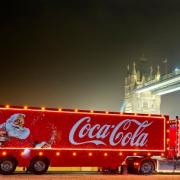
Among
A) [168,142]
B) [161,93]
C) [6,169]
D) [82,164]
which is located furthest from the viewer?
[161,93]

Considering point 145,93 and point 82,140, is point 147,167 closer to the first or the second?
point 82,140

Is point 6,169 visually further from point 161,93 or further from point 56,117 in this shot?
point 161,93

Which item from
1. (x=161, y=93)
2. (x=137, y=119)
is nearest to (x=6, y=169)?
(x=137, y=119)

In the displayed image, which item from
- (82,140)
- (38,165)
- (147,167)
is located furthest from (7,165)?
(147,167)

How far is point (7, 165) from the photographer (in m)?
23.1

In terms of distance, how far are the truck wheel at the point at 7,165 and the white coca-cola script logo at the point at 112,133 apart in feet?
10.4

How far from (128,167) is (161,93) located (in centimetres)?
10989

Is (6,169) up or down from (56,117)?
down

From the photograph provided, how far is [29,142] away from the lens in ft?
77.6

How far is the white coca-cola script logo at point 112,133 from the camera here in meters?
24.7

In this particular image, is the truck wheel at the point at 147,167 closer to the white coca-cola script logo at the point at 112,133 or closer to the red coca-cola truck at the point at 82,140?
the red coca-cola truck at the point at 82,140

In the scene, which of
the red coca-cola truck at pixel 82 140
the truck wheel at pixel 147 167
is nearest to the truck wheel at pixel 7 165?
the red coca-cola truck at pixel 82 140

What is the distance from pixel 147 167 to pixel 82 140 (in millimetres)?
3960

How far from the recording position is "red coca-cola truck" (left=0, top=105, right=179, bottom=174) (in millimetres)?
23406
